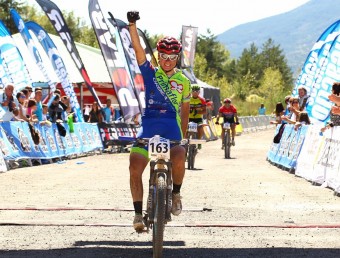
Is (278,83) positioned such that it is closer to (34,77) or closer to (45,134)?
(34,77)

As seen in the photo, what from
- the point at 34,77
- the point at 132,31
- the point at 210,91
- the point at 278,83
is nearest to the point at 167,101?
the point at 132,31

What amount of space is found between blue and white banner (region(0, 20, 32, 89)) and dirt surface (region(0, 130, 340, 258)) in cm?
522

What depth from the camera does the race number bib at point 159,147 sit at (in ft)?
26.5

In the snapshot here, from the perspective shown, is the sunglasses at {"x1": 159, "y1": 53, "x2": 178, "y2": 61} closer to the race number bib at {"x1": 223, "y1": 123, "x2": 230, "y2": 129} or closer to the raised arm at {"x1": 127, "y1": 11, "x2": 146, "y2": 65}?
the raised arm at {"x1": 127, "y1": 11, "x2": 146, "y2": 65}

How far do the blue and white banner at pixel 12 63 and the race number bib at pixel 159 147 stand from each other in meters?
15.8

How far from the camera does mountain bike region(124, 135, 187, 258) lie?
7660 mm

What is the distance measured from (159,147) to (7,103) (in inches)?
515

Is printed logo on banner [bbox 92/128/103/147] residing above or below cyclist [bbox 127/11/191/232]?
below

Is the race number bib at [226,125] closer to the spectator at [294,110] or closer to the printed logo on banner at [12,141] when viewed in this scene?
the spectator at [294,110]

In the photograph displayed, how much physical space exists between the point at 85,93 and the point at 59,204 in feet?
125

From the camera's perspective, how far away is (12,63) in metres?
23.9

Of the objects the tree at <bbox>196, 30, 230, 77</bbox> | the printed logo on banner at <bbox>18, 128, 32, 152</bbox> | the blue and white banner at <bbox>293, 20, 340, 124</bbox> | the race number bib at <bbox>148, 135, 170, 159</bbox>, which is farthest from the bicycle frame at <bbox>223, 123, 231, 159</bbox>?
the tree at <bbox>196, 30, 230, 77</bbox>

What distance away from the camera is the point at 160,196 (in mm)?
7750

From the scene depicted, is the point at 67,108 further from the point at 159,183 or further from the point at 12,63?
the point at 159,183
